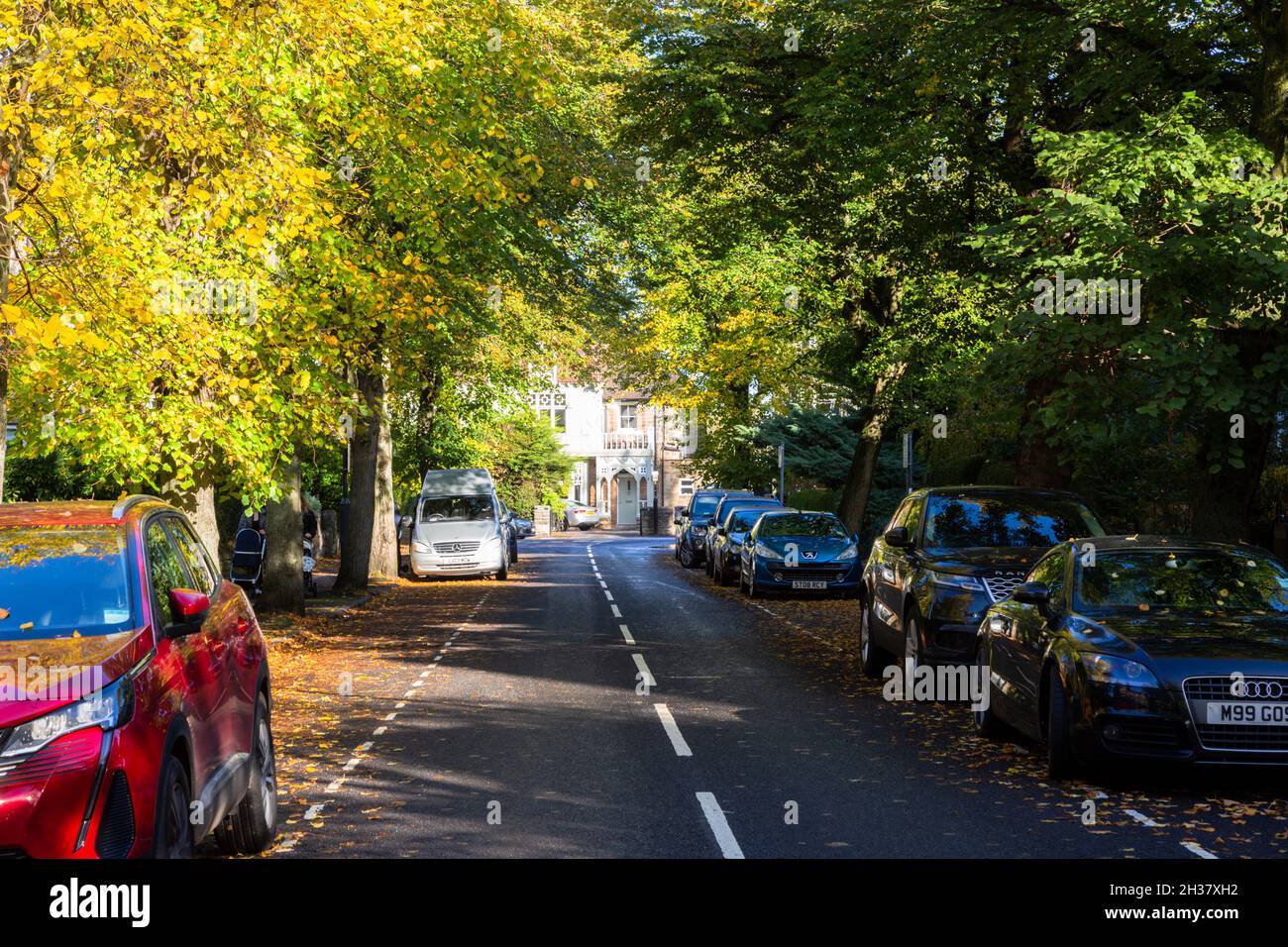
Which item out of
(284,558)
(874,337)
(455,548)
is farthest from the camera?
(455,548)

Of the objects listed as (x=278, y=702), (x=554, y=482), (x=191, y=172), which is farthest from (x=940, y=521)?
(x=554, y=482)

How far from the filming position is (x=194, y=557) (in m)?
7.88

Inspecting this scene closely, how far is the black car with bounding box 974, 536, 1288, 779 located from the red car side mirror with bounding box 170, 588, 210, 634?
5.65 m

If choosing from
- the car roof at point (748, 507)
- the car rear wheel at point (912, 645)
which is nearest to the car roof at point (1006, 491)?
the car rear wheel at point (912, 645)

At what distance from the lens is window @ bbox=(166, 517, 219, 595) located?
7613mm

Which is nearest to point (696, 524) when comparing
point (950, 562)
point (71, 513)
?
point (950, 562)

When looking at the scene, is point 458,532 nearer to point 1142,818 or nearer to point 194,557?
point 194,557

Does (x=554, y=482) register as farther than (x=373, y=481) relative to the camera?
Yes

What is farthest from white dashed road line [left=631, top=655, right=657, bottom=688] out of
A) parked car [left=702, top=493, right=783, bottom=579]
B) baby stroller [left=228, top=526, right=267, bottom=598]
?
parked car [left=702, top=493, right=783, bottom=579]

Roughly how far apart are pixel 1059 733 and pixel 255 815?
203 inches

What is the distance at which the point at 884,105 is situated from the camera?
69.2 ft

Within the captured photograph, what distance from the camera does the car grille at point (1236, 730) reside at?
9000 mm

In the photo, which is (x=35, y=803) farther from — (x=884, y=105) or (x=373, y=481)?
(x=373, y=481)
